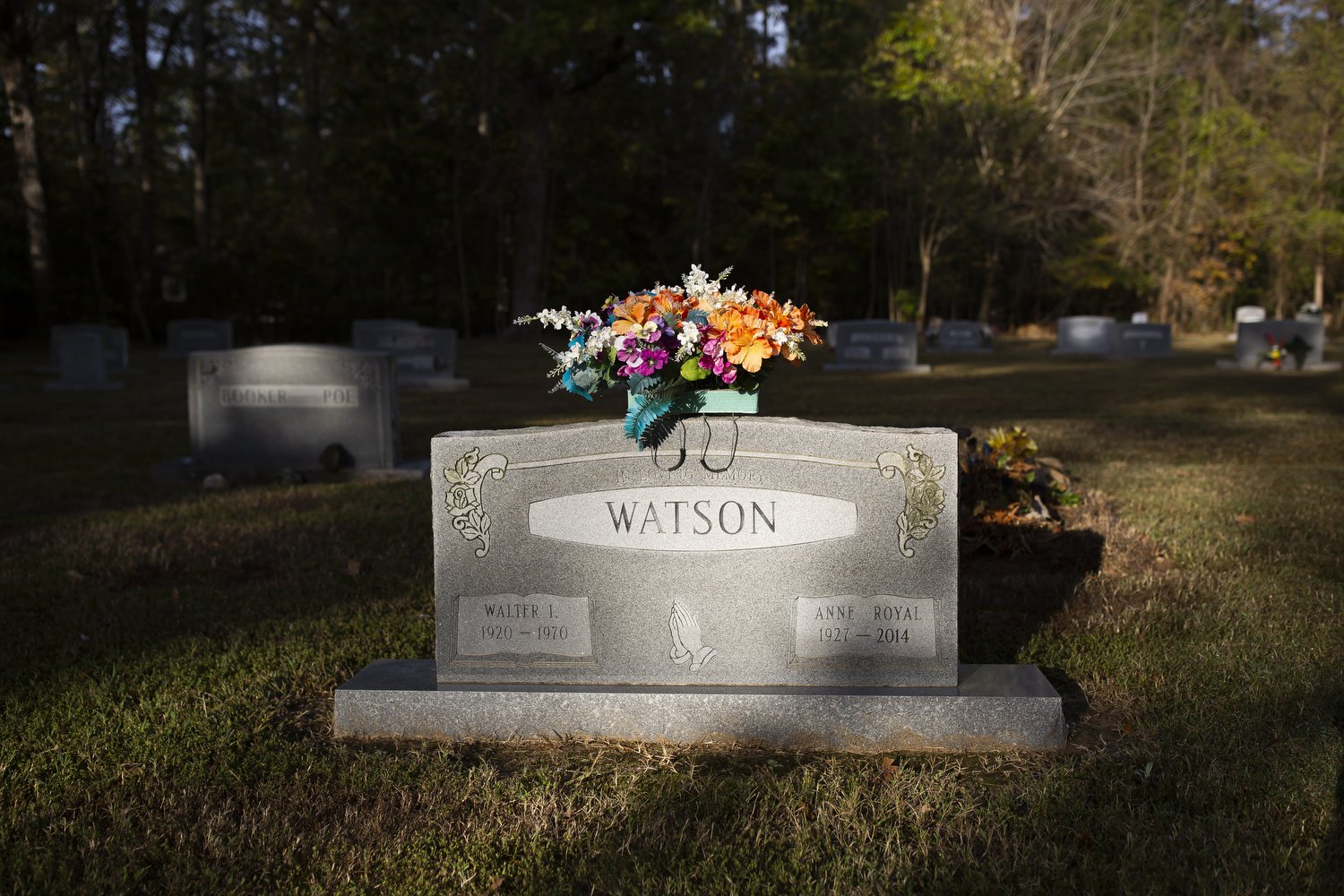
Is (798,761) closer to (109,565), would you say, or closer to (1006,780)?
(1006,780)

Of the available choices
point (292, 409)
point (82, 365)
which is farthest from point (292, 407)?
point (82, 365)

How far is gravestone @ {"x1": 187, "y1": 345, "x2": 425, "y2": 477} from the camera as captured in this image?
31.6 feet

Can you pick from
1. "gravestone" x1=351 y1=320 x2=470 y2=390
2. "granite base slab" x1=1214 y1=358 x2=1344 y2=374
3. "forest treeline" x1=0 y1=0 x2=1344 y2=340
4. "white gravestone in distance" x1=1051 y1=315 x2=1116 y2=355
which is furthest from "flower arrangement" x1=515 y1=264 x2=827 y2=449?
"forest treeline" x1=0 y1=0 x2=1344 y2=340

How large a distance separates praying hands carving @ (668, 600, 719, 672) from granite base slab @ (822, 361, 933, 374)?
1893cm

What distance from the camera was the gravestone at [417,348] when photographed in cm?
1909

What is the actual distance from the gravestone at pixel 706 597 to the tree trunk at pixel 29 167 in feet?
95.7

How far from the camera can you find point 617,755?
366 cm

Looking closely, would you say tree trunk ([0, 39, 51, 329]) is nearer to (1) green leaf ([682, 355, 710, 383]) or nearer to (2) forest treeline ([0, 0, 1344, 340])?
(2) forest treeline ([0, 0, 1344, 340])

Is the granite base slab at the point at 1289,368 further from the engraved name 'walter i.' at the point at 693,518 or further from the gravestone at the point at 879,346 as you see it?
the engraved name 'walter i.' at the point at 693,518

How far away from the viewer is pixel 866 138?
39688 mm

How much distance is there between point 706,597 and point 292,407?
268 inches

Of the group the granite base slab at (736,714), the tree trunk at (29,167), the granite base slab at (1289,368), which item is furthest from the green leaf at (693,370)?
the tree trunk at (29,167)

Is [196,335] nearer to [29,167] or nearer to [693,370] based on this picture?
[29,167]

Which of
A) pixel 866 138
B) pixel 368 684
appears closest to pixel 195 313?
pixel 866 138
